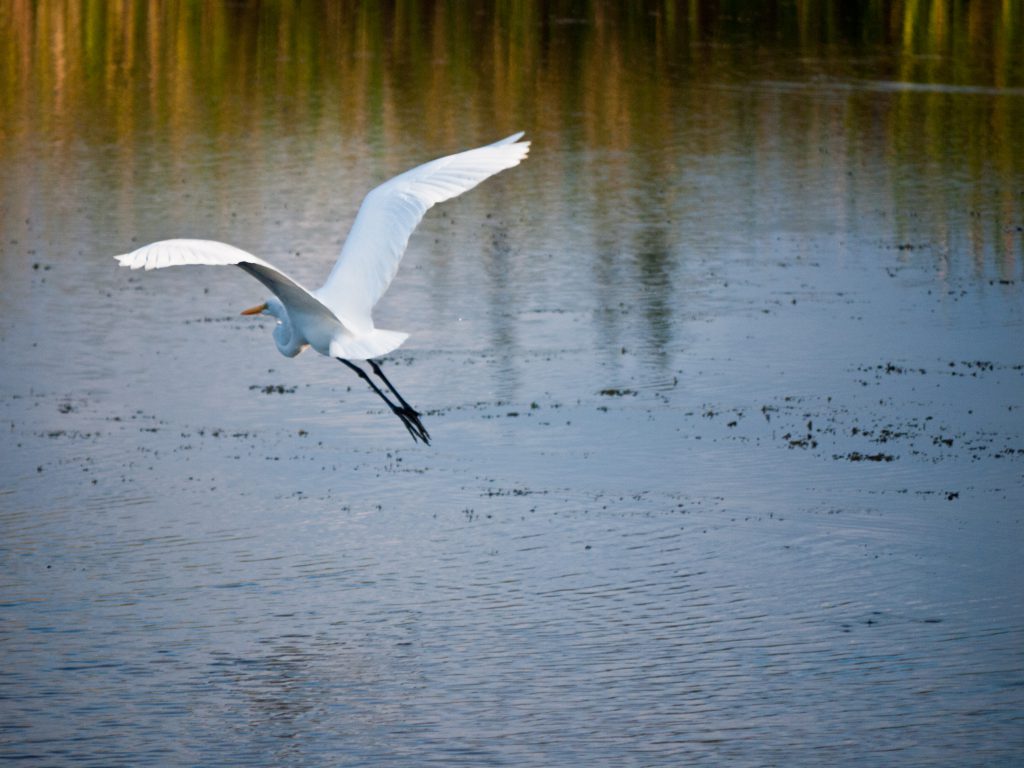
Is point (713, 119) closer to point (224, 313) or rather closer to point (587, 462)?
point (224, 313)

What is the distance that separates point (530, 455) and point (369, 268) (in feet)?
12.8

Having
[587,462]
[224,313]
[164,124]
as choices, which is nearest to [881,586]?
[587,462]

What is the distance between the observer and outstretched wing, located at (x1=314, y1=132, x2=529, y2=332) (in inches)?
488

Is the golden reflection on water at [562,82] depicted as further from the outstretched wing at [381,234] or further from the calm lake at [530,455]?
the outstretched wing at [381,234]

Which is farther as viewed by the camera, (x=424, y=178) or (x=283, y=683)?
(x=424, y=178)

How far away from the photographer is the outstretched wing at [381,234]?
12391 millimetres

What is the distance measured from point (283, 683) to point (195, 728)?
76cm

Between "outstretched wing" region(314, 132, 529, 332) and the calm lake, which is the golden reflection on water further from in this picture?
"outstretched wing" region(314, 132, 529, 332)

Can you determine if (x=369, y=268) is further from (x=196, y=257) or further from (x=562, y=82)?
(x=562, y=82)

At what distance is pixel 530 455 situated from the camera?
53.2ft

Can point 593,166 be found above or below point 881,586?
above

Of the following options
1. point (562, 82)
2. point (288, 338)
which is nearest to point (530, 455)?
point (288, 338)

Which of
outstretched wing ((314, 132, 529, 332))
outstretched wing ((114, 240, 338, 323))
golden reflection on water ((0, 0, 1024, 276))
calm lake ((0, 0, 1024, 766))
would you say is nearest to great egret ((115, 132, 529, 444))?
outstretched wing ((314, 132, 529, 332))

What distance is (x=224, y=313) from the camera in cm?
2127
